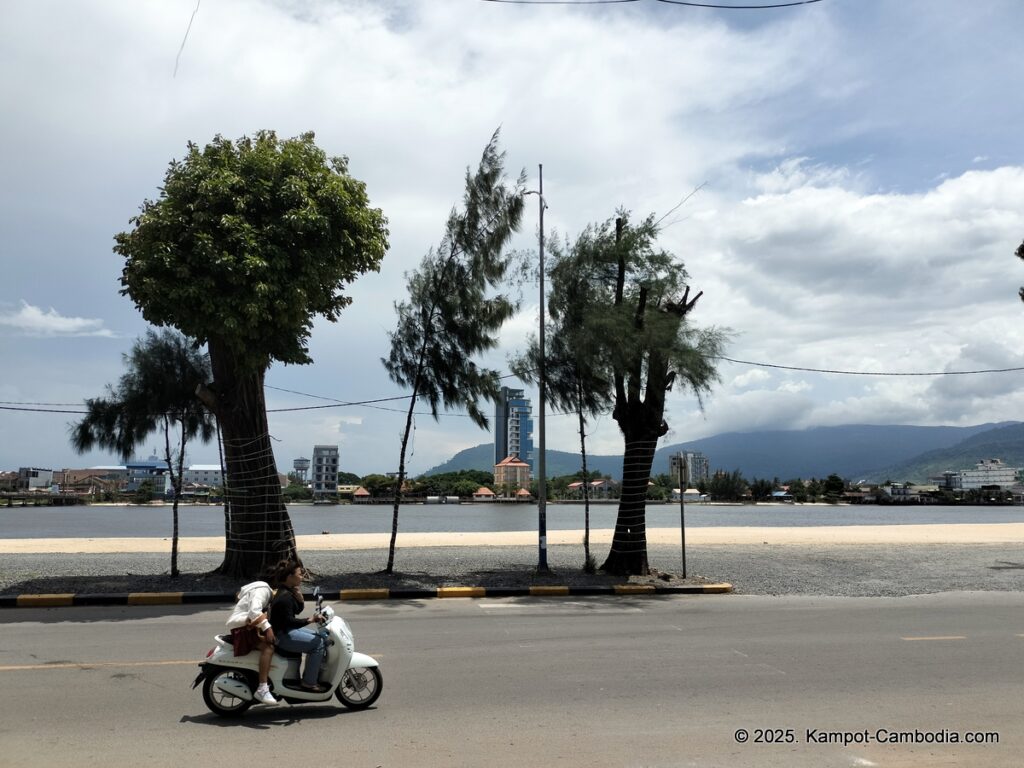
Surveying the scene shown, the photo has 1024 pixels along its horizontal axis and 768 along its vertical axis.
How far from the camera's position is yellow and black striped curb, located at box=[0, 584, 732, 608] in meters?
13.9

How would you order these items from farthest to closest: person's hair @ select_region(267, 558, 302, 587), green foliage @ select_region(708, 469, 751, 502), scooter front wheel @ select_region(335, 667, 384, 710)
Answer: green foliage @ select_region(708, 469, 751, 502) → person's hair @ select_region(267, 558, 302, 587) → scooter front wheel @ select_region(335, 667, 384, 710)

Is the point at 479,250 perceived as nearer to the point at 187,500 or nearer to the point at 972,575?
the point at 972,575

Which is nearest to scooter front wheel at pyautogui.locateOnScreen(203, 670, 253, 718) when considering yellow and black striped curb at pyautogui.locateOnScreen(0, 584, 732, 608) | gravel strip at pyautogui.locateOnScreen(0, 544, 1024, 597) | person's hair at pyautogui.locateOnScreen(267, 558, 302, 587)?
person's hair at pyautogui.locateOnScreen(267, 558, 302, 587)

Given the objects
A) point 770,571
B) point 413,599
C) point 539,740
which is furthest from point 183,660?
point 770,571

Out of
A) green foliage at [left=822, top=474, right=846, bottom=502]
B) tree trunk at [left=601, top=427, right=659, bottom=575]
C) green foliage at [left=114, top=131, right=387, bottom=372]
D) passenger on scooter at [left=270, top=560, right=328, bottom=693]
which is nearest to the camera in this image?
passenger on scooter at [left=270, top=560, right=328, bottom=693]

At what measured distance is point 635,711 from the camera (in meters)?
6.92

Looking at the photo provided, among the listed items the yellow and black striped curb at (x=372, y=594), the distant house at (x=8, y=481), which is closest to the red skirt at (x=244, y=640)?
the yellow and black striped curb at (x=372, y=594)

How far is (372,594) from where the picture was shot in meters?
15.2

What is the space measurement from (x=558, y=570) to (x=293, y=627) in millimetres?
12649

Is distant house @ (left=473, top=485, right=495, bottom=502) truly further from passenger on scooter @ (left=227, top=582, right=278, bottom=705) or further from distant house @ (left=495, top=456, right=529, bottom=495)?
passenger on scooter @ (left=227, top=582, right=278, bottom=705)

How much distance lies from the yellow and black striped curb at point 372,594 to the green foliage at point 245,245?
4221 mm

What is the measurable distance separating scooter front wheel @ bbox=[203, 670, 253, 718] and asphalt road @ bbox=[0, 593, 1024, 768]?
15 cm

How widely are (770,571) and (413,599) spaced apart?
9.13 meters

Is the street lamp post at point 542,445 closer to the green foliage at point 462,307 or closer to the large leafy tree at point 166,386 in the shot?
the green foliage at point 462,307
